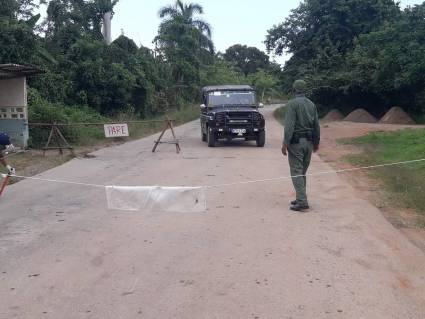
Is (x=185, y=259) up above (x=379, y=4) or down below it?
below

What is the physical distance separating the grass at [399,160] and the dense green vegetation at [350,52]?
36.3ft

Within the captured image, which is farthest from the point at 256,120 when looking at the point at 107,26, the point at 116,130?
the point at 107,26

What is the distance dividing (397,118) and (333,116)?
708cm

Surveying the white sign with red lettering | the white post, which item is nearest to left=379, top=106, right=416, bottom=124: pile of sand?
the white post

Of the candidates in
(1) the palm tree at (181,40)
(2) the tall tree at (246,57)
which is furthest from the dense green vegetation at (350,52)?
(2) the tall tree at (246,57)

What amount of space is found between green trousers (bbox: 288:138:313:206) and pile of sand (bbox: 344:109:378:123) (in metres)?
29.0

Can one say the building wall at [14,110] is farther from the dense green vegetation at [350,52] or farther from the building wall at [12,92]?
the dense green vegetation at [350,52]

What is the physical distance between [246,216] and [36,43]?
1733 cm

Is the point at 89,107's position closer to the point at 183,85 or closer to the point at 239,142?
the point at 239,142

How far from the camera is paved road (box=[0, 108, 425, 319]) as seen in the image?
14.7 feet

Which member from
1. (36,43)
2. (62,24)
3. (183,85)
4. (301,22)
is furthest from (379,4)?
(36,43)

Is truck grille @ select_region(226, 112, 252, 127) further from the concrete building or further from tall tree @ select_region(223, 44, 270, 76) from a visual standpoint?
tall tree @ select_region(223, 44, 270, 76)

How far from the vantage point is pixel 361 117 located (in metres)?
36.5

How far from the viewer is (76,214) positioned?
7.91 meters
